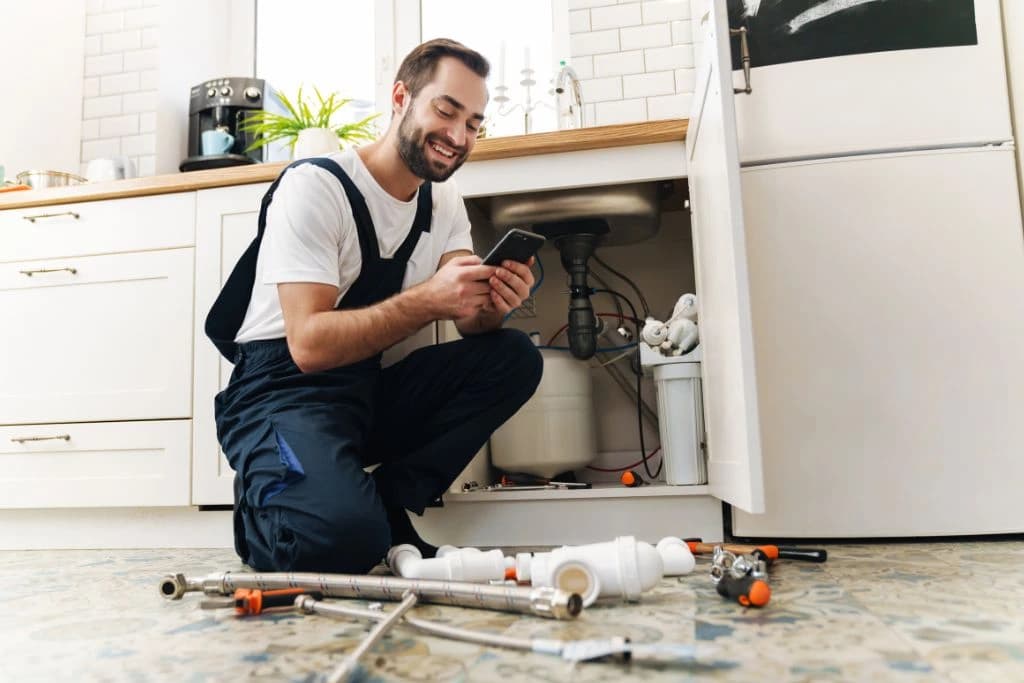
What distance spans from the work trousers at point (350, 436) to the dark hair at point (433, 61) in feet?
1.69

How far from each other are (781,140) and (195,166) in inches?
67.9

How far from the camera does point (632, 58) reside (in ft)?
7.77

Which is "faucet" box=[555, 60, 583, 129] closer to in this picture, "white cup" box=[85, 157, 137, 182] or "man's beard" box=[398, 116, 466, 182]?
"man's beard" box=[398, 116, 466, 182]

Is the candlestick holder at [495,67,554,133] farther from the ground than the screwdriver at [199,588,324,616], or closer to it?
farther from the ground

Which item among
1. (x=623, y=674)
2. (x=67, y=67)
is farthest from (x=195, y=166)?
(x=623, y=674)

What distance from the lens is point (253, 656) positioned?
826mm

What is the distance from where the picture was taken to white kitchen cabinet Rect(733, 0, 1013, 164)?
150cm

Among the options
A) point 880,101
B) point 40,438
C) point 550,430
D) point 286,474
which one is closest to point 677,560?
point 286,474

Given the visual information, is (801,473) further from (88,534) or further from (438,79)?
(88,534)

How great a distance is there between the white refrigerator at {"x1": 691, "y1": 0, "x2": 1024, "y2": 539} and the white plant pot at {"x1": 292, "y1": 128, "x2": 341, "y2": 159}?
1077 mm

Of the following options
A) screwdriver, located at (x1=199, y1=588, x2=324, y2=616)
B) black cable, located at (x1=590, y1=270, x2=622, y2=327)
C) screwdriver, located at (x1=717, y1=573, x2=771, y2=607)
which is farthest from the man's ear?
screwdriver, located at (x1=717, y1=573, x2=771, y2=607)

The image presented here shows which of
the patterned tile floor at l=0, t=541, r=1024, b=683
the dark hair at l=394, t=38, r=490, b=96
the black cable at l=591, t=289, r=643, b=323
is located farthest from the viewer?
the black cable at l=591, t=289, r=643, b=323

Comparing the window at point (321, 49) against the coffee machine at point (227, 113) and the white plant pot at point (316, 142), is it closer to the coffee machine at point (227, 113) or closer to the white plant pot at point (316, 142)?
the coffee machine at point (227, 113)

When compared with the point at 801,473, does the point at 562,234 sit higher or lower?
higher
